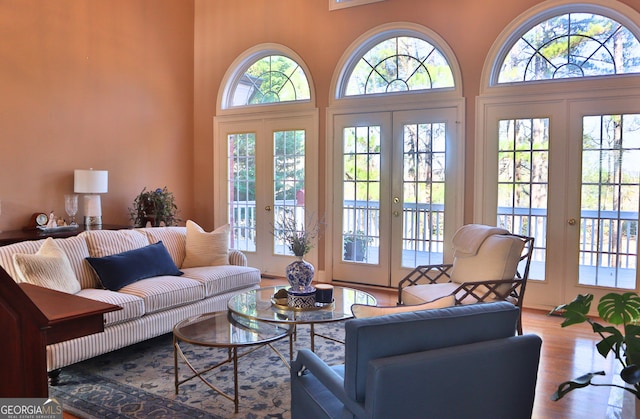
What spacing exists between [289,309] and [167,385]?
90 centimetres

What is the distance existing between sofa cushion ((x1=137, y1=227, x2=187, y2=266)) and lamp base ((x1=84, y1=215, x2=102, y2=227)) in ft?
3.44

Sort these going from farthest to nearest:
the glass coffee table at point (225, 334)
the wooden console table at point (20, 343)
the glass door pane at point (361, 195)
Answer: the glass door pane at point (361, 195), the glass coffee table at point (225, 334), the wooden console table at point (20, 343)

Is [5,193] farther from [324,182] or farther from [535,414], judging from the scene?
[535,414]

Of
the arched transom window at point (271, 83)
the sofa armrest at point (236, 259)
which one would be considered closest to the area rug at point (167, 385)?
the sofa armrest at point (236, 259)

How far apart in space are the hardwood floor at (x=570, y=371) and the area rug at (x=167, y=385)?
251 millimetres

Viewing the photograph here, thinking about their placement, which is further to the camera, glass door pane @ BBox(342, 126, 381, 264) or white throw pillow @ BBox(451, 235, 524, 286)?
glass door pane @ BBox(342, 126, 381, 264)

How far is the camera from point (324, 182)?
603 cm

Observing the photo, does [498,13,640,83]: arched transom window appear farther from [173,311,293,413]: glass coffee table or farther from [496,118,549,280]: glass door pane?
[173,311,293,413]: glass coffee table

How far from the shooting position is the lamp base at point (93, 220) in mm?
5344

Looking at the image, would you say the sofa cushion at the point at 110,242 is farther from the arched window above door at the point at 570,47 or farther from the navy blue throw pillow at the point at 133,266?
the arched window above door at the point at 570,47

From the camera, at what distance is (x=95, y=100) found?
18.6 ft

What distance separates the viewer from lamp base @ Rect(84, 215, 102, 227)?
534cm

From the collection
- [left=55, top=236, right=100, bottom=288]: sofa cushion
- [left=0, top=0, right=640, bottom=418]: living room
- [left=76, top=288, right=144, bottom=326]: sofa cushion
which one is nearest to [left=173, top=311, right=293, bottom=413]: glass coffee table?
[left=76, top=288, right=144, bottom=326]: sofa cushion

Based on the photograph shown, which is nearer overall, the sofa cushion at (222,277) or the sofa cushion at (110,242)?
the sofa cushion at (110,242)
